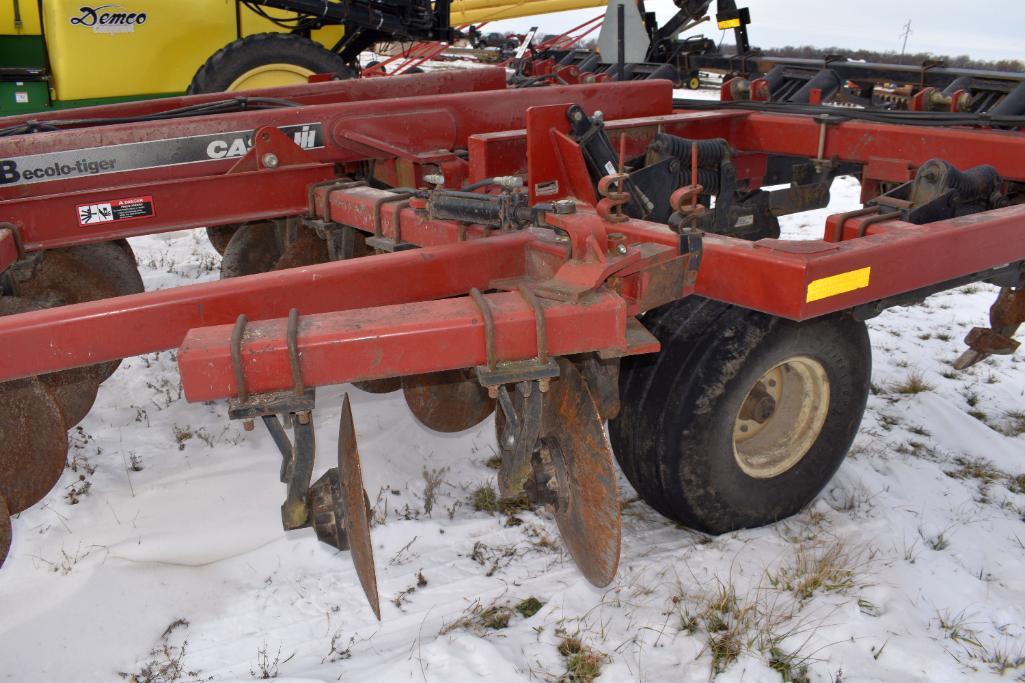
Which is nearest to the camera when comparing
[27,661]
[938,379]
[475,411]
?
[27,661]

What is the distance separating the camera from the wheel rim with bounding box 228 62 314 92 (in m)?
5.38

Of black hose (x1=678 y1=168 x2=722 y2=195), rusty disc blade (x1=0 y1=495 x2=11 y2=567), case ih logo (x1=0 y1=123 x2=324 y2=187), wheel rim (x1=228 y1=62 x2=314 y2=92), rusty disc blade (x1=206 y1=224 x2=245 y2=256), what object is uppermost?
wheel rim (x1=228 y1=62 x2=314 y2=92)

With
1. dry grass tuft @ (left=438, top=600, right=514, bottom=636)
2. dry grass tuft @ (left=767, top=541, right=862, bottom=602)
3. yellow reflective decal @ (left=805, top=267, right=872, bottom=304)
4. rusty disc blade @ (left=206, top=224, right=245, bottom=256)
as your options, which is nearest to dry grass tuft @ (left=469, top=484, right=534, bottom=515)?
dry grass tuft @ (left=438, top=600, right=514, bottom=636)

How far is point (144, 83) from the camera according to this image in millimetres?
6207

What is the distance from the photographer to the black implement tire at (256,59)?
5.25 meters

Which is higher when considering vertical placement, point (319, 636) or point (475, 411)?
point (475, 411)

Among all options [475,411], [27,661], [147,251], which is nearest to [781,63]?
[475,411]

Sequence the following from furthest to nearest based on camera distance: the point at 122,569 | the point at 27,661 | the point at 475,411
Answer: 1. the point at 475,411
2. the point at 122,569
3. the point at 27,661

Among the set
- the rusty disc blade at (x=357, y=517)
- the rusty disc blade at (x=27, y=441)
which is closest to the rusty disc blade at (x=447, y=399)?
the rusty disc blade at (x=357, y=517)

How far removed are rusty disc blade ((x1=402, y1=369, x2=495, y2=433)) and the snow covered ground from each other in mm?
283

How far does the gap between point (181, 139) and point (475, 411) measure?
1.50 meters

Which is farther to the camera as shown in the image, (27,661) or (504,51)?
(504,51)

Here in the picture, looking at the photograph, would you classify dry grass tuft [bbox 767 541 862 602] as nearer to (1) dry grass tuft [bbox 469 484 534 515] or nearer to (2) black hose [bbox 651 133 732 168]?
(1) dry grass tuft [bbox 469 484 534 515]

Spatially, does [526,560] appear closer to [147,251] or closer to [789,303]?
[789,303]
